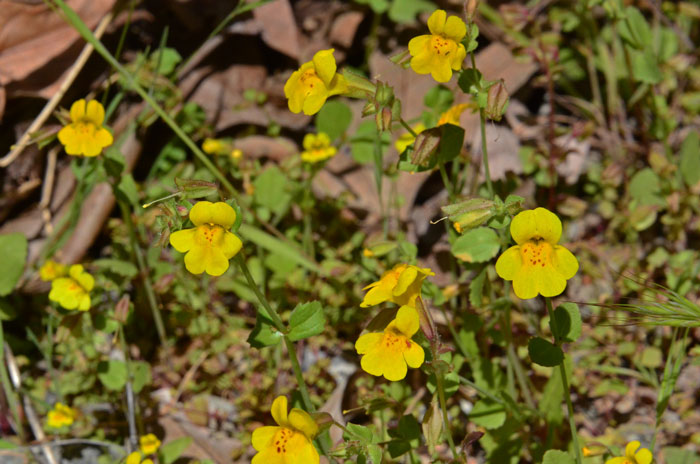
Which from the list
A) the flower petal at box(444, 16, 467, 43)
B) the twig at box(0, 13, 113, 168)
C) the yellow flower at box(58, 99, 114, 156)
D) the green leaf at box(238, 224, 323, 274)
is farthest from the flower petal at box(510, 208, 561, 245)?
the twig at box(0, 13, 113, 168)

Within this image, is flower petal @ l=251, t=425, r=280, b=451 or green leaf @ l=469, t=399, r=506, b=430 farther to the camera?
green leaf @ l=469, t=399, r=506, b=430

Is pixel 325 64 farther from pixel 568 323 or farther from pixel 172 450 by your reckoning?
pixel 172 450

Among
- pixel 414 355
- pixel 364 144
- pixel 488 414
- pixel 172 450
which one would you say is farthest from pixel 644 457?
pixel 364 144

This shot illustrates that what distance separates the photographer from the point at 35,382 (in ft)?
12.2

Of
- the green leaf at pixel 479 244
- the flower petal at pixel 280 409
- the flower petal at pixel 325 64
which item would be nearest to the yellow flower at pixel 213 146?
the flower petal at pixel 325 64

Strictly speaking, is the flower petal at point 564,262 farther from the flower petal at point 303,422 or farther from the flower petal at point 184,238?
the flower petal at point 184,238

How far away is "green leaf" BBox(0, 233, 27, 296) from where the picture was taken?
3.36 meters

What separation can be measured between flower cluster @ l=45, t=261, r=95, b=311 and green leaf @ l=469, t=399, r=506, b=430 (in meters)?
1.72

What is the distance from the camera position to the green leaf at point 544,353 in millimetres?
2289

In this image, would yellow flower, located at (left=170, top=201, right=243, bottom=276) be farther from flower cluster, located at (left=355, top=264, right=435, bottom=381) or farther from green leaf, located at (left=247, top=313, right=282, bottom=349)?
flower cluster, located at (left=355, top=264, right=435, bottom=381)

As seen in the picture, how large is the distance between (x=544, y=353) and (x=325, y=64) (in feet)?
3.84

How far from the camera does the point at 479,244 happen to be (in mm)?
2648

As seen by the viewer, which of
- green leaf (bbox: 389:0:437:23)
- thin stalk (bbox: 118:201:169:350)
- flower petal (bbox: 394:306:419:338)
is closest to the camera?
flower petal (bbox: 394:306:419:338)

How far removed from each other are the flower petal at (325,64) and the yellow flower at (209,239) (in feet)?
1.93
